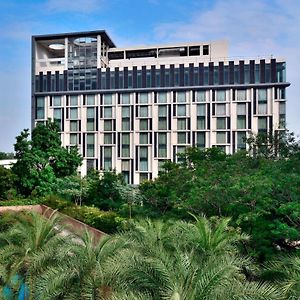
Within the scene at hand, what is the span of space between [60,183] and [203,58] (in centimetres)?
2572

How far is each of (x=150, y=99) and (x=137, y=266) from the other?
1510 inches

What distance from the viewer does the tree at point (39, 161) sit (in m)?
25.4

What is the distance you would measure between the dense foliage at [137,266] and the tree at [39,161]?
13.3m

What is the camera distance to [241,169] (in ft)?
52.2

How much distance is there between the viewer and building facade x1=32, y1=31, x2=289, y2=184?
4334 cm

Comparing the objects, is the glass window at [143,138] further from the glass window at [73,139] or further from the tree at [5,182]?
the tree at [5,182]

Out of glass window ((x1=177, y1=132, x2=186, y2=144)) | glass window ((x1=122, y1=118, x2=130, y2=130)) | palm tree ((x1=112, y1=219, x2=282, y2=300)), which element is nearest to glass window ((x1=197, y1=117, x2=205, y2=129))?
glass window ((x1=177, y1=132, x2=186, y2=144))

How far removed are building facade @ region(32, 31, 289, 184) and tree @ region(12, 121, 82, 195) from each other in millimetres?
17940

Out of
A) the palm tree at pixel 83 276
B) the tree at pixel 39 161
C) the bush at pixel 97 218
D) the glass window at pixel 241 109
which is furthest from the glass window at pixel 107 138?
the palm tree at pixel 83 276

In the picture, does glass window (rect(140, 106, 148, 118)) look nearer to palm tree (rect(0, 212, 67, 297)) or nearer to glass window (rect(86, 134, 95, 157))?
glass window (rect(86, 134, 95, 157))

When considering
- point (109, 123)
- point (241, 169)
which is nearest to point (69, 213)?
point (241, 169)

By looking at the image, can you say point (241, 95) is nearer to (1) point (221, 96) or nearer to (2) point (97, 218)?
(1) point (221, 96)

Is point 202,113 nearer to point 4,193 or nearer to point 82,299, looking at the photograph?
point 4,193

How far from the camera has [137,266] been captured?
731 centimetres
